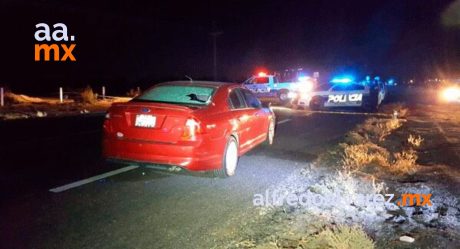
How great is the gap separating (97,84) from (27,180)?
35.4 metres

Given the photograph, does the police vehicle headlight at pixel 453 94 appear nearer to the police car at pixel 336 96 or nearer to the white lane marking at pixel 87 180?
the police car at pixel 336 96

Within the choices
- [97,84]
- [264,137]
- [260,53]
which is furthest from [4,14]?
[264,137]

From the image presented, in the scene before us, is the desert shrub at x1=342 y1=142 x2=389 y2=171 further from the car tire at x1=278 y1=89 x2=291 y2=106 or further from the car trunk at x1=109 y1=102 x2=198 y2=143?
the car tire at x1=278 y1=89 x2=291 y2=106

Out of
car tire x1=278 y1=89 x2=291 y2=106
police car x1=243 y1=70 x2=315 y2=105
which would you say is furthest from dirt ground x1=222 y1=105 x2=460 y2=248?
police car x1=243 y1=70 x2=315 y2=105

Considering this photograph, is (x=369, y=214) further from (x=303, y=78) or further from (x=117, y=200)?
(x=303, y=78)

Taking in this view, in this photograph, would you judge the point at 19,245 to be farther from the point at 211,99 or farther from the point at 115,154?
the point at 211,99

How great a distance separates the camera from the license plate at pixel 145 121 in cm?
656

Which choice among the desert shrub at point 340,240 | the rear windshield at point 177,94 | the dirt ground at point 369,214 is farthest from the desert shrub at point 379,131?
the desert shrub at point 340,240

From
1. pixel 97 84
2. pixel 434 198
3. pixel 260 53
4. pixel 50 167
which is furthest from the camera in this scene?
pixel 260 53

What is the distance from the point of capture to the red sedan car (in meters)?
6.49

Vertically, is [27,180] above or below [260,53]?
below

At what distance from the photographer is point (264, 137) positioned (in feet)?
32.6

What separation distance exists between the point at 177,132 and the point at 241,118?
1789 mm

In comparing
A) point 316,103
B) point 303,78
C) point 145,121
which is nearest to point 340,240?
point 145,121
